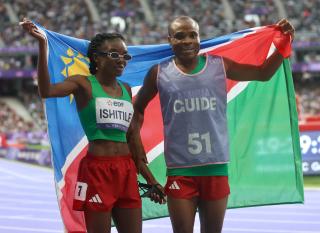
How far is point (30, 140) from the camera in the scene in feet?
67.6

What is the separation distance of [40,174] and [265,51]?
1106cm

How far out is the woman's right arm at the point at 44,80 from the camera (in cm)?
383

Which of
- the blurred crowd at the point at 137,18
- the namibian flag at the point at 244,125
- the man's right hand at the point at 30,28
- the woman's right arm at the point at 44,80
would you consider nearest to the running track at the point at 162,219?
the namibian flag at the point at 244,125

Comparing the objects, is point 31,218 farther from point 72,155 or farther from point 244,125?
point 244,125

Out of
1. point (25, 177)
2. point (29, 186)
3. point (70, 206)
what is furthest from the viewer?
point (25, 177)

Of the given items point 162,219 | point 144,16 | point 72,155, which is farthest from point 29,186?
point 144,16

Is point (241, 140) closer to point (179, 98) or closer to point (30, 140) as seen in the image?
point (179, 98)

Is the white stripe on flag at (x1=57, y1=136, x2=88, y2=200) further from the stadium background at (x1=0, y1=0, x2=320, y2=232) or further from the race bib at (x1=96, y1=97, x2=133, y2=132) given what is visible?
the stadium background at (x1=0, y1=0, x2=320, y2=232)

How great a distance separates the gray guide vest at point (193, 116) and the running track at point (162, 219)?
11.3 ft

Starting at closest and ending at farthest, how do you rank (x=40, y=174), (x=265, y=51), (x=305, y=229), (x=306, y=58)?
(x=265, y=51), (x=305, y=229), (x=40, y=174), (x=306, y=58)

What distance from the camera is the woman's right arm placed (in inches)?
151

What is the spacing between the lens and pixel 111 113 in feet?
13.0

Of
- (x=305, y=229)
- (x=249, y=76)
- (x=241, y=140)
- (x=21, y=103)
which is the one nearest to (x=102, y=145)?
(x=249, y=76)

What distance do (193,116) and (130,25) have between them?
99.6ft
